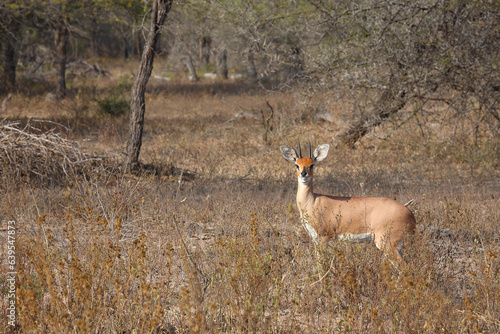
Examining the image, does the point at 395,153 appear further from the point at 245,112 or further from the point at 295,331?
the point at 295,331

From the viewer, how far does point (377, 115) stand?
992cm

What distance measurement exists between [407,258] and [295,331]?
54.7 inches

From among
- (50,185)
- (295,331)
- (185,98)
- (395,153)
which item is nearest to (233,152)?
(395,153)

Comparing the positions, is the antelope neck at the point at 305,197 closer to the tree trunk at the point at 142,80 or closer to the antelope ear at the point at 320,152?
the antelope ear at the point at 320,152

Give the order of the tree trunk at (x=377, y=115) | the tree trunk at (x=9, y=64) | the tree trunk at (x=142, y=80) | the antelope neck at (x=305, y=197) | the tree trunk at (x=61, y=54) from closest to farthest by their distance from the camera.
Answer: the antelope neck at (x=305, y=197)
the tree trunk at (x=142, y=80)
the tree trunk at (x=377, y=115)
the tree trunk at (x=61, y=54)
the tree trunk at (x=9, y=64)

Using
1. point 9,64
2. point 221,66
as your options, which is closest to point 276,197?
point 9,64

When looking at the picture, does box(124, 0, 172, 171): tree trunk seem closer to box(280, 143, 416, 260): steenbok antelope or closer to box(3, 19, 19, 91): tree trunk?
box(280, 143, 416, 260): steenbok antelope

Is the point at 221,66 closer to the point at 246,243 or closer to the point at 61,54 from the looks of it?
Result: the point at 61,54

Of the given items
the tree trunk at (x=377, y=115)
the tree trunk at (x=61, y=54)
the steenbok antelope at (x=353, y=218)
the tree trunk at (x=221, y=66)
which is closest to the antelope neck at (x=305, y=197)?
the steenbok antelope at (x=353, y=218)

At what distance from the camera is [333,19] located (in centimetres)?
859

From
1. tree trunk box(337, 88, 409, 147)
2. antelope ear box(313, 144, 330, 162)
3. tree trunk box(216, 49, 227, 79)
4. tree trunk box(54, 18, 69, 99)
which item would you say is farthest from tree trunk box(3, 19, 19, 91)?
antelope ear box(313, 144, 330, 162)

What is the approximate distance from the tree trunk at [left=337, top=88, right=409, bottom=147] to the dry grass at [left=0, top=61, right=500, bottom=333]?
1.18ft

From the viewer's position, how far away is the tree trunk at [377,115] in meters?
9.53

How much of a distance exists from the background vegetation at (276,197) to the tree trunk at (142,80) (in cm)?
30
